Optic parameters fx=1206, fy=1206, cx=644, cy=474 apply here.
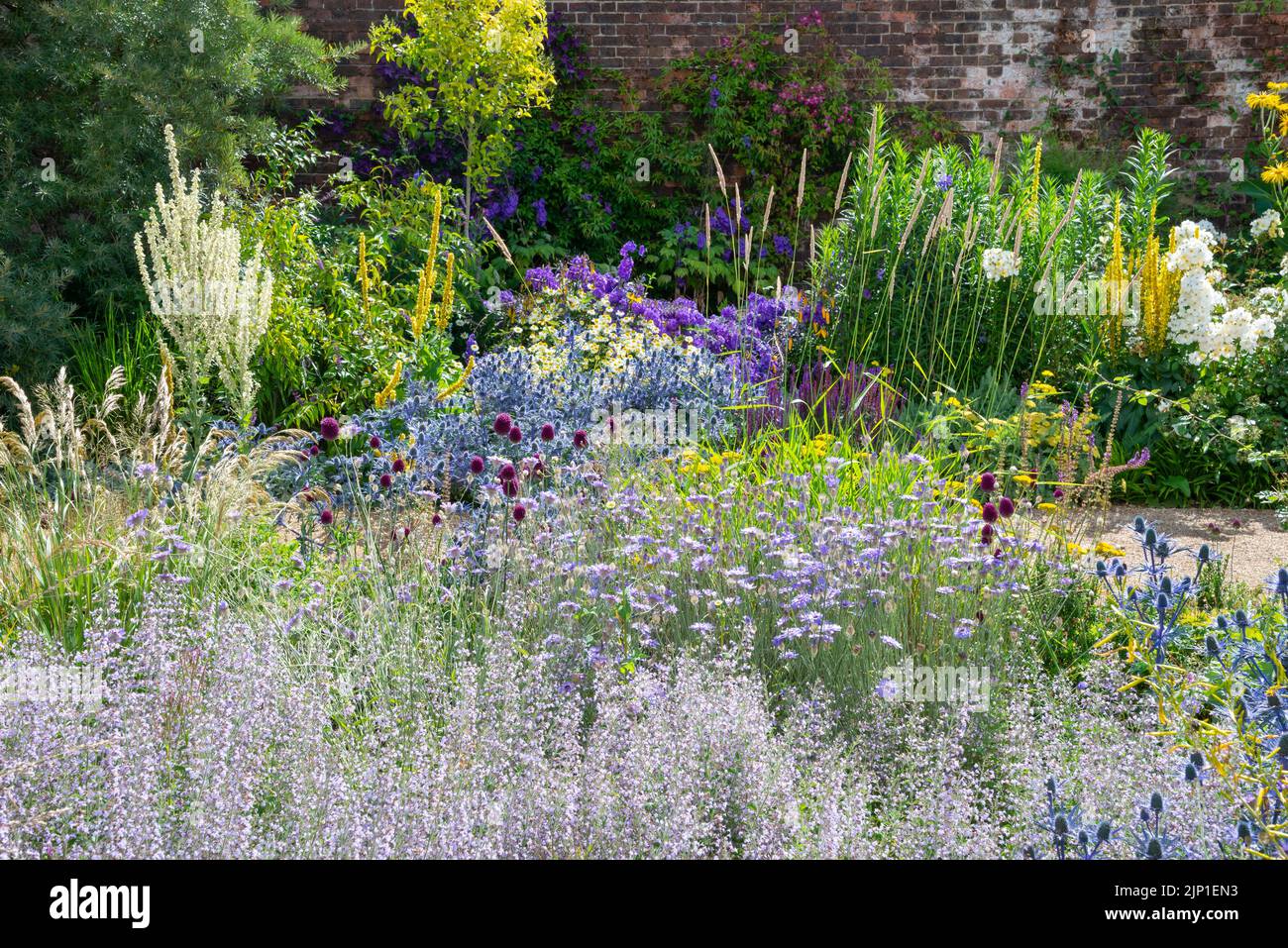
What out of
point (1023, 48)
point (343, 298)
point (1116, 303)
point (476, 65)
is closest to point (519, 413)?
point (343, 298)

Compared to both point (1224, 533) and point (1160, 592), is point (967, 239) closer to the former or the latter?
point (1224, 533)

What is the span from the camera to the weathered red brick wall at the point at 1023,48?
30.8ft

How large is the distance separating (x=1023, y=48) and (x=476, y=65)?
178 inches

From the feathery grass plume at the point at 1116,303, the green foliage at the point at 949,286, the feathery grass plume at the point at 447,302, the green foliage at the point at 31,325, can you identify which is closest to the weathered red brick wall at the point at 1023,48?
the green foliage at the point at 949,286

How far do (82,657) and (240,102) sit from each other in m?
5.89

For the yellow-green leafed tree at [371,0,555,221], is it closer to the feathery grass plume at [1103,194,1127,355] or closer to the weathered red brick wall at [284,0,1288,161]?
the weathered red brick wall at [284,0,1288,161]

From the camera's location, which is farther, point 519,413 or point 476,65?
point 476,65

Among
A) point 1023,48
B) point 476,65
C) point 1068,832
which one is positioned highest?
point 1023,48

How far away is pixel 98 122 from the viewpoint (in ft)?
21.6

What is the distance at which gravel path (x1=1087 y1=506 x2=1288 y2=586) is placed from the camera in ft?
15.2

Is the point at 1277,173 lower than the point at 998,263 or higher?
higher

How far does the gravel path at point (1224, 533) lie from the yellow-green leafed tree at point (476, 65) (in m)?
4.51

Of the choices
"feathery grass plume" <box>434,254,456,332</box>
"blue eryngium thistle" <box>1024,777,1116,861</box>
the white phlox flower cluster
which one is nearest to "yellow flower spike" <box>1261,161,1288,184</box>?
the white phlox flower cluster

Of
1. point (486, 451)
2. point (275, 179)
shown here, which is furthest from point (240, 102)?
point (486, 451)
